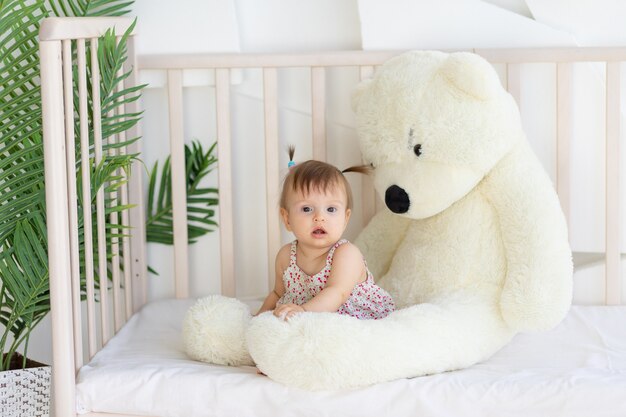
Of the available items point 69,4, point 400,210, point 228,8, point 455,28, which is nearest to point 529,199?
point 400,210

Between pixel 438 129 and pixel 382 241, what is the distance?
13.3 inches

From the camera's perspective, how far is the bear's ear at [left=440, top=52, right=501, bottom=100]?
1.69m

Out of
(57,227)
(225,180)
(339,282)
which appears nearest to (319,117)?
(225,180)

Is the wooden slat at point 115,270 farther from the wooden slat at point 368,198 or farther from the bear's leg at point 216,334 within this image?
the wooden slat at point 368,198

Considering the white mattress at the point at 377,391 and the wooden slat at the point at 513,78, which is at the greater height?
the wooden slat at the point at 513,78

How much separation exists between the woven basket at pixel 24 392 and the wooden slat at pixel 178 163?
15.9 inches

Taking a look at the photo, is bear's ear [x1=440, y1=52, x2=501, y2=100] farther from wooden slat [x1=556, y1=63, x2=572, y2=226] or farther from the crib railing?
the crib railing

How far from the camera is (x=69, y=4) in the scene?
6.47ft

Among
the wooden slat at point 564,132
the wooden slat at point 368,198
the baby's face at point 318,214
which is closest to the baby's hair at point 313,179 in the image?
the baby's face at point 318,214

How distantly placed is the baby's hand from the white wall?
53cm

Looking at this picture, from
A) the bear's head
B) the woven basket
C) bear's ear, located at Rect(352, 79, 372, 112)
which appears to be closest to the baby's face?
the bear's head

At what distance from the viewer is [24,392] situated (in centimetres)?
184

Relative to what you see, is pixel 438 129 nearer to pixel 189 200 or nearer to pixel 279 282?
pixel 279 282

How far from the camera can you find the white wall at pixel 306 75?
203 centimetres
